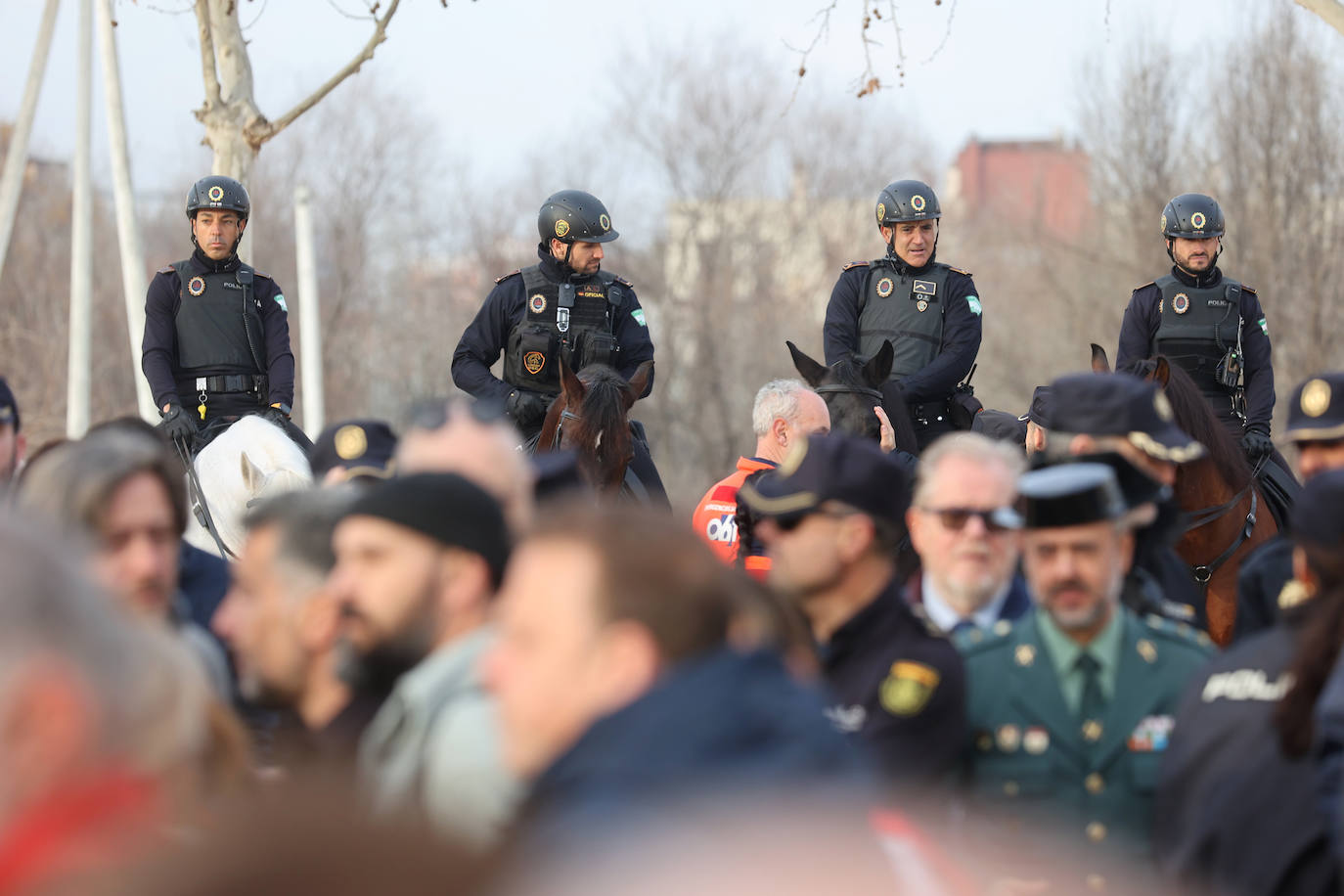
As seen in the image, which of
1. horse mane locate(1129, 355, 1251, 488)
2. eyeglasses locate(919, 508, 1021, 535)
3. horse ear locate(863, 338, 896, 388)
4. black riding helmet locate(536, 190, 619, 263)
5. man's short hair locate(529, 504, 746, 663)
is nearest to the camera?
man's short hair locate(529, 504, 746, 663)

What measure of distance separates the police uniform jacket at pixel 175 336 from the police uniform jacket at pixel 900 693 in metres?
6.18

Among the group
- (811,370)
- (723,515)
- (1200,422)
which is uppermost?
(811,370)

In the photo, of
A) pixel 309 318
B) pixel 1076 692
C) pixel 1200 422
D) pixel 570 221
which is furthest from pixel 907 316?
pixel 309 318

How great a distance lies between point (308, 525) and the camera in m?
3.83

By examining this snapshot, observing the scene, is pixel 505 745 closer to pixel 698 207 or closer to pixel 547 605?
pixel 547 605

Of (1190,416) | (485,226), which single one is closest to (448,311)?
(485,226)

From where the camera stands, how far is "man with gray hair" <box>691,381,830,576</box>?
7035 mm

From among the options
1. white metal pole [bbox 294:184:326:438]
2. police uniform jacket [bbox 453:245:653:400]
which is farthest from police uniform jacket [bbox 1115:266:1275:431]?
white metal pole [bbox 294:184:326:438]

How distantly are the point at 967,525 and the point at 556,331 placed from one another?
5355 millimetres

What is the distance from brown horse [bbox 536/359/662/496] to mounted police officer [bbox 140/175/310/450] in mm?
2181

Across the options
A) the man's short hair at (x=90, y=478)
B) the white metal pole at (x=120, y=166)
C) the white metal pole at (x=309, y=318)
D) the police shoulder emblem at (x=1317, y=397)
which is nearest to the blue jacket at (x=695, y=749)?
the man's short hair at (x=90, y=478)

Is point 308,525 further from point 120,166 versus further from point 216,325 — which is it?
point 120,166

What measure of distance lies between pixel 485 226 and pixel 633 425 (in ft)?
118

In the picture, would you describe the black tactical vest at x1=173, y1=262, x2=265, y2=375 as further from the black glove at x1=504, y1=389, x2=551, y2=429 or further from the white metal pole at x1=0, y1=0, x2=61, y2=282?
the white metal pole at x1=0, y1=0, x2=61, y2=282
